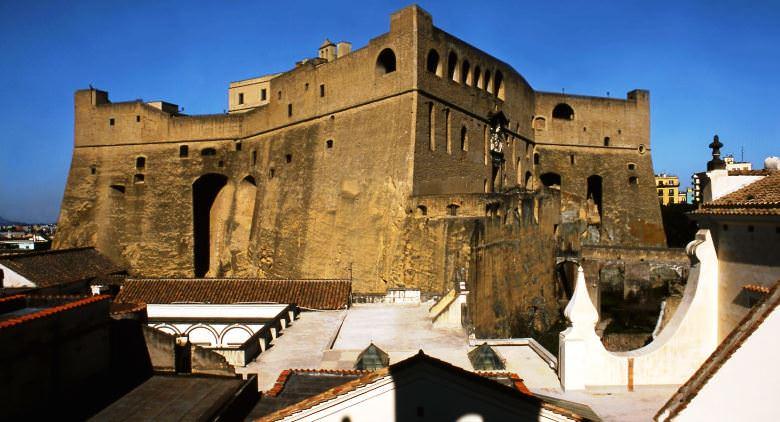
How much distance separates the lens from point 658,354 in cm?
732

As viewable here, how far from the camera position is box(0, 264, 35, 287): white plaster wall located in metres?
16.9

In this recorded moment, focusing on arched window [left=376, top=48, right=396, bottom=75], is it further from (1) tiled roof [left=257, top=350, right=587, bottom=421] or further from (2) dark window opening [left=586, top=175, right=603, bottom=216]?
(2) dark window opening [left=586, top=175, right=603, bottom=216]

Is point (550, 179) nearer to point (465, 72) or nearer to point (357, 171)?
point (465, 72)

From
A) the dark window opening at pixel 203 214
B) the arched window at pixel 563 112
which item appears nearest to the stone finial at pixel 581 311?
the dark window opening at pixel 203 214

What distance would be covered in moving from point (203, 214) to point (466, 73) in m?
16.0

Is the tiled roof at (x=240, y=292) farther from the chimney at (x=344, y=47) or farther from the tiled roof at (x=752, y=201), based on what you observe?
the chimney at (x=344, y=47)

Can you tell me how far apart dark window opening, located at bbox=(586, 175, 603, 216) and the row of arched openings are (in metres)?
10.7

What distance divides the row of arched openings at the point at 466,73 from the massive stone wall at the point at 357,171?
85 millimetres

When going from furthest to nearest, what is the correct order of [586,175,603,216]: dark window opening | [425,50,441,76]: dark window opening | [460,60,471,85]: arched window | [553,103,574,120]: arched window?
[553,103,574,120]: arched window
[586,175,603,216]: dark window opening
[460,60,471,85]: arched window
[425,50,441,76]: dark window opening

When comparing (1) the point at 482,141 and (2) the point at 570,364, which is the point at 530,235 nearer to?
(1) the point at 482,141

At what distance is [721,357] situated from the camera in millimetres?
4070

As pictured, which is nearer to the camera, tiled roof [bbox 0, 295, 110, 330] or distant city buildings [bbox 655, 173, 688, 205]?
tiled roof [bbox 0, 295, 110, 330]

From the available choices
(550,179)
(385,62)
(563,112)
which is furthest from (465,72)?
(563,112)

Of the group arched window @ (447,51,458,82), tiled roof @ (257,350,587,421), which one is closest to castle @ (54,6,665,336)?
arched window @ (447,51,458,82)
